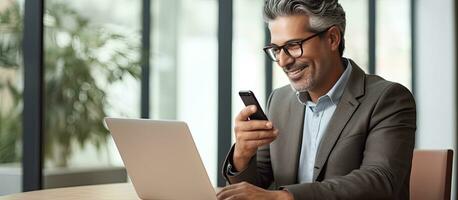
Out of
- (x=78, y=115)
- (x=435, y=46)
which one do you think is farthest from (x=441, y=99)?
(x=78, y=115)

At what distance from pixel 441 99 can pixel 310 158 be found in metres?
4.58

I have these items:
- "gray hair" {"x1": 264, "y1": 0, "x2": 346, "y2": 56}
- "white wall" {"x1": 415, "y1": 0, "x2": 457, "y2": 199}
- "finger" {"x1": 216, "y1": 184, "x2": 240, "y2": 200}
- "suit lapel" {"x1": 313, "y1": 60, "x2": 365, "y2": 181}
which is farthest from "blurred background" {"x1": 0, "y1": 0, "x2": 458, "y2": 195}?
"finger" {"x1": 216, "y1": 184, "x2": 240, "y2": 200}

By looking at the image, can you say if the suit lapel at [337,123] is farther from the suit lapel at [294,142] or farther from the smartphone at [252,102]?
the smartphone at [252,102]

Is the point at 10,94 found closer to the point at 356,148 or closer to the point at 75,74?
the point at 75,74

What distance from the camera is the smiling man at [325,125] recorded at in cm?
188

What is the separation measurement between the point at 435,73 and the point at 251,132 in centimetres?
493

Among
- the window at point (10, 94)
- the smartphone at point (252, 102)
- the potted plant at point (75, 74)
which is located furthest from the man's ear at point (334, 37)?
the potted plant at point (75, 74)

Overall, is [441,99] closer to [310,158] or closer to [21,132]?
[21,132]

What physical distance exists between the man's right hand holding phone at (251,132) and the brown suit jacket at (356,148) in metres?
0.10

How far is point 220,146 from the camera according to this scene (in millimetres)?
5055

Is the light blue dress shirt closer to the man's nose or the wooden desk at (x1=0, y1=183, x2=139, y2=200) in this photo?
the man's nose

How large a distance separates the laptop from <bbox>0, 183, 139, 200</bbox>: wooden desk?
17cm

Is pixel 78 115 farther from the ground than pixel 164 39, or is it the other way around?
pixel 164 39

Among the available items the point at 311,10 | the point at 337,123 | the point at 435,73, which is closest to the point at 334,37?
the point at 311,10
